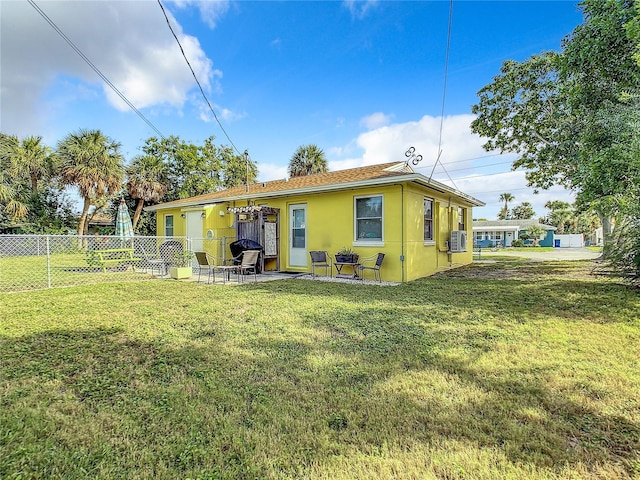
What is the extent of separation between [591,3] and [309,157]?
747 inches

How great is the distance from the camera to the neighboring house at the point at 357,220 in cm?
933

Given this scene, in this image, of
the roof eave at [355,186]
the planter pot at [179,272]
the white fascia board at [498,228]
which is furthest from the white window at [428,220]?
the white fascia board at [498,228]

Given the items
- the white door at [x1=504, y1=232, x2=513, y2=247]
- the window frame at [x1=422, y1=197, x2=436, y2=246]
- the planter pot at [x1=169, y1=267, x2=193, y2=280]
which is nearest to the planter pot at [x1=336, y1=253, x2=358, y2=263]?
the window frame at [x1=422, y1=197, x2=436, y2=246]

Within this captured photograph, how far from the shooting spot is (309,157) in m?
25.0

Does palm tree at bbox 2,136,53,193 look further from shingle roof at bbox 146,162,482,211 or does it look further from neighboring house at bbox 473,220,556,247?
neighboring house at bbox 473,220,556,247

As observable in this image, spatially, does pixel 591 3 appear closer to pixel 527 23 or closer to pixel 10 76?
pixel 527 23

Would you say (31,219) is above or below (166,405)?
above

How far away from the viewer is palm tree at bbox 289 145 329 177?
82.0 feet

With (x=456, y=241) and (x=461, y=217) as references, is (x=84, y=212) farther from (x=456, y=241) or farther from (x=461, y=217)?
(x=461, y=217)

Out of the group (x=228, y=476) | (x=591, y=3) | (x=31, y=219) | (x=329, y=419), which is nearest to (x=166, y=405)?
(x=228, y=476)

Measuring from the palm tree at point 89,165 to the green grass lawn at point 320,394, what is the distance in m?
16.8

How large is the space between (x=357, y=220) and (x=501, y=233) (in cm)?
3654

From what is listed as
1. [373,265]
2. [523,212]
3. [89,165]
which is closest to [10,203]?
[89,165]

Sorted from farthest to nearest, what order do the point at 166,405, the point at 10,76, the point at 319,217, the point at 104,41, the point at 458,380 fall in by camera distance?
1. the point at 319,217
2. the point at 104,41
3. the point at 10,76
4. the point at 458,380
5. the point at 166,405
